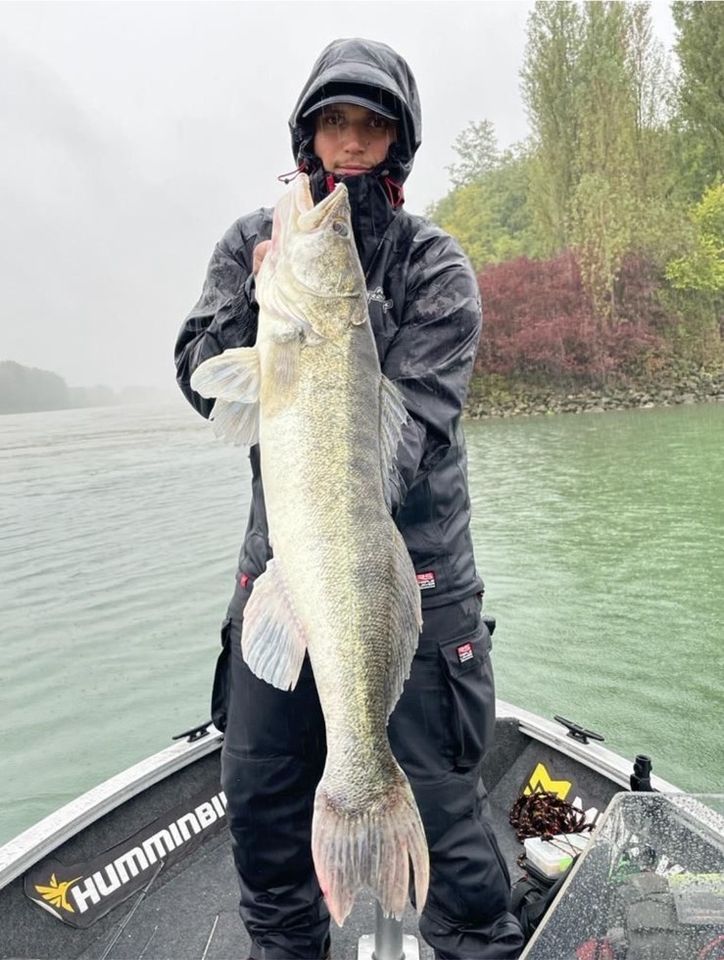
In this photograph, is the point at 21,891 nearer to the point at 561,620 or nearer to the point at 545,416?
the point at 561,620

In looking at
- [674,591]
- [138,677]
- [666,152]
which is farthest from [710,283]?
[138,677]

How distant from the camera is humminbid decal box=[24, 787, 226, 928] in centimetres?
318

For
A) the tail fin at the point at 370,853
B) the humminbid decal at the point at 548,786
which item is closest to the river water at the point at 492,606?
the humminbid decal at the point at 548,786

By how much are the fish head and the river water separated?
5.02 m

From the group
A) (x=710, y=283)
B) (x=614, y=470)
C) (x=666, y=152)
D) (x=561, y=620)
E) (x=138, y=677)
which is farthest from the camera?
(x=666, y=152)

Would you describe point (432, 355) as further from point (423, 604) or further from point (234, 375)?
point (423, 604)

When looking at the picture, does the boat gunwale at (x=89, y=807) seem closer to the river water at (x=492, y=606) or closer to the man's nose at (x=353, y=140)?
the man's nose at (x=353, y=140)

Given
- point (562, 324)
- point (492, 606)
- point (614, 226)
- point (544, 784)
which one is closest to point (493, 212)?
point (614, 226)

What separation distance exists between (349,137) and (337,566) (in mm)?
1436

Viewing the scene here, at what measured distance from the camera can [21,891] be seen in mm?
3084

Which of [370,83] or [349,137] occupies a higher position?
[370,83]

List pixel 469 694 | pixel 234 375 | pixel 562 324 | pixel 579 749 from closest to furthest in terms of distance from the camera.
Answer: pixel 234 375, pixel 469 694, pixel 579 749, pixel 562 324

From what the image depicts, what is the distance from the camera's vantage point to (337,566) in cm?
194

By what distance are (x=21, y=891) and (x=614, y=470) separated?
17.5 metres
